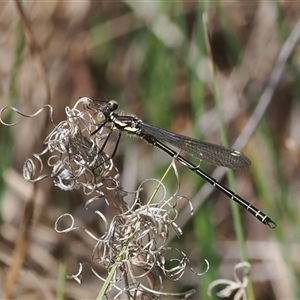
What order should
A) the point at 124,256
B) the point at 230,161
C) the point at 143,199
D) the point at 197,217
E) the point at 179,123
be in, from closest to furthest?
the point at 124,256
the point at 230,161
the point at 197,217
the point at 143,199
the point at 179,123

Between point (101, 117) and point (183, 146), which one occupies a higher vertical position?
point (183, 146)

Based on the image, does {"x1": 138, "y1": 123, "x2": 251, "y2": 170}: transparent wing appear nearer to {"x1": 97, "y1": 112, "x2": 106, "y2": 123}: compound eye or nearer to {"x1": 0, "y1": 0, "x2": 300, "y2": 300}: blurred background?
{"x1": 97, "y1": 112, "x2": 106, "y2": 123}: compound eye

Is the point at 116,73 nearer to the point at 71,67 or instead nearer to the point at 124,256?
the point at 71,67

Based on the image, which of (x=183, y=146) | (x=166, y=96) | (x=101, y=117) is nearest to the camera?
(x=101, y=117)

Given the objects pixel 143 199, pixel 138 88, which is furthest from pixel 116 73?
pixel 143 199

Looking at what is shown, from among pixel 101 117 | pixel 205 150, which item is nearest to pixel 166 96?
pixel 205 150

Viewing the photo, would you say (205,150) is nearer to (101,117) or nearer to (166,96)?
(101,117)
